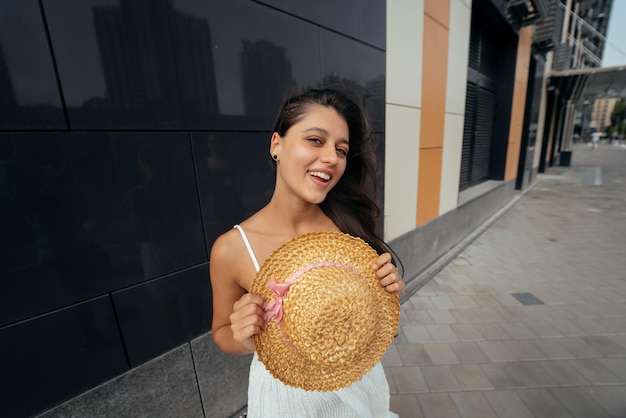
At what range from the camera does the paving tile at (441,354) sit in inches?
113

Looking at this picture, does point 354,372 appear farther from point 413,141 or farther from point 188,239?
point 413,141

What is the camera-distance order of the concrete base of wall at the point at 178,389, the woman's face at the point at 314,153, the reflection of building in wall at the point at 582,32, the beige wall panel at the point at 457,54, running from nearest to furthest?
the woman's face at the point at 314,153, the concrete base of wall at the point at 178,389, the beige wall panel at the point at 457,54, the reflection of building in wall at the point at 582,32

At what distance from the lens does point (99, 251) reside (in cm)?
149

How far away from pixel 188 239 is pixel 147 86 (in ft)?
3.10

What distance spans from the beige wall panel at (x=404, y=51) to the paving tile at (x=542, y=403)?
3299mm

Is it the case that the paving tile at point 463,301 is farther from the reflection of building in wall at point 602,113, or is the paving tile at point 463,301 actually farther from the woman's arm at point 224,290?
the reflection of building in wall at point 602,113

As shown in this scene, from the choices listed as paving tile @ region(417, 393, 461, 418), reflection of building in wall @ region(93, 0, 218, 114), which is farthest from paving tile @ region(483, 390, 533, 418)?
reflection of building in wall @ region(93, 0, 218, 114)

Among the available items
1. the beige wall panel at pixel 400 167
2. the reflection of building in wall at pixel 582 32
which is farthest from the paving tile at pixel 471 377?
the reflection of building in wall at pixel 582 32

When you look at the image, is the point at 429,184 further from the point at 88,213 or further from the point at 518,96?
the point at 518,96

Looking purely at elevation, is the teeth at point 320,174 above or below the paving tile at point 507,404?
above

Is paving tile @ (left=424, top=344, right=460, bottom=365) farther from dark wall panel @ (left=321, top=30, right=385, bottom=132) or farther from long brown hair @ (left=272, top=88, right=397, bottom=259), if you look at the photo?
dark wall panel @ (left=321, top=30, right=385, bottom=132)

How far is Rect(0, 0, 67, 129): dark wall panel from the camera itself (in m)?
1.18

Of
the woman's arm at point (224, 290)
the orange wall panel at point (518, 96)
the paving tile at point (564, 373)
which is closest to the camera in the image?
the woman's arm at point (224, 290)

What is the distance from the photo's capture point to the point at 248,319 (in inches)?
35.1
